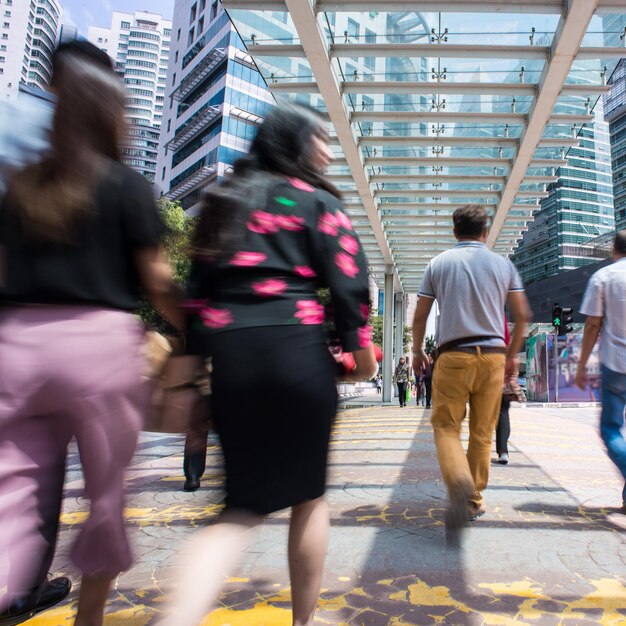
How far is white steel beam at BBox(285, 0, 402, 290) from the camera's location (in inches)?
219

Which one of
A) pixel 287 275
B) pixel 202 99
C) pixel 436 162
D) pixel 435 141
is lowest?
pixel 287 275

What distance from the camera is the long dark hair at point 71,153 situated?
1.30 meters

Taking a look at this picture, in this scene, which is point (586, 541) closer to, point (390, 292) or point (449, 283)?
point (449, 283)

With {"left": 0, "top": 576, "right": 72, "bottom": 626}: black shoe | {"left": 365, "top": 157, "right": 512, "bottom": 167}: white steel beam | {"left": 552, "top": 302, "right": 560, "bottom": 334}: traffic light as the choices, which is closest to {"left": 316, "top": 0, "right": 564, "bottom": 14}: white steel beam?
{"left": 365, "top": 157, "right": 512, "bottom": 167}: white steel beam

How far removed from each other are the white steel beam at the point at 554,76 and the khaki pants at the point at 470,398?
4421 mm

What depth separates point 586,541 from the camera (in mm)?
2732

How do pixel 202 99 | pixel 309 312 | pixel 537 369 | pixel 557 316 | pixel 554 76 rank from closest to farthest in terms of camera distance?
pixel 309 312
pixel 554 76
pixel 557 316
pixel 537 369
pixel 202 99

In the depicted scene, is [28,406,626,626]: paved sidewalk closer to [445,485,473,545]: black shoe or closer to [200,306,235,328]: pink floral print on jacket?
[445,485,473,545]: black shoe

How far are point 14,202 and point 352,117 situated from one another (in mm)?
7326

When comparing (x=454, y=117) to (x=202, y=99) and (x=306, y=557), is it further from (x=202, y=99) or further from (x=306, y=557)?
(x=202, y=99)

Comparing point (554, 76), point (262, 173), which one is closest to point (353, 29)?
point (554, 76)

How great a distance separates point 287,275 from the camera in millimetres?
1407

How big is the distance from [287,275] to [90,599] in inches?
43.0

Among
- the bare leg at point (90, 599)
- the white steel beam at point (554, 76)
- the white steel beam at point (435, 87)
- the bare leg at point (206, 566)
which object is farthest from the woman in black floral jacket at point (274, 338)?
the white steel beam at point (435, 87)
